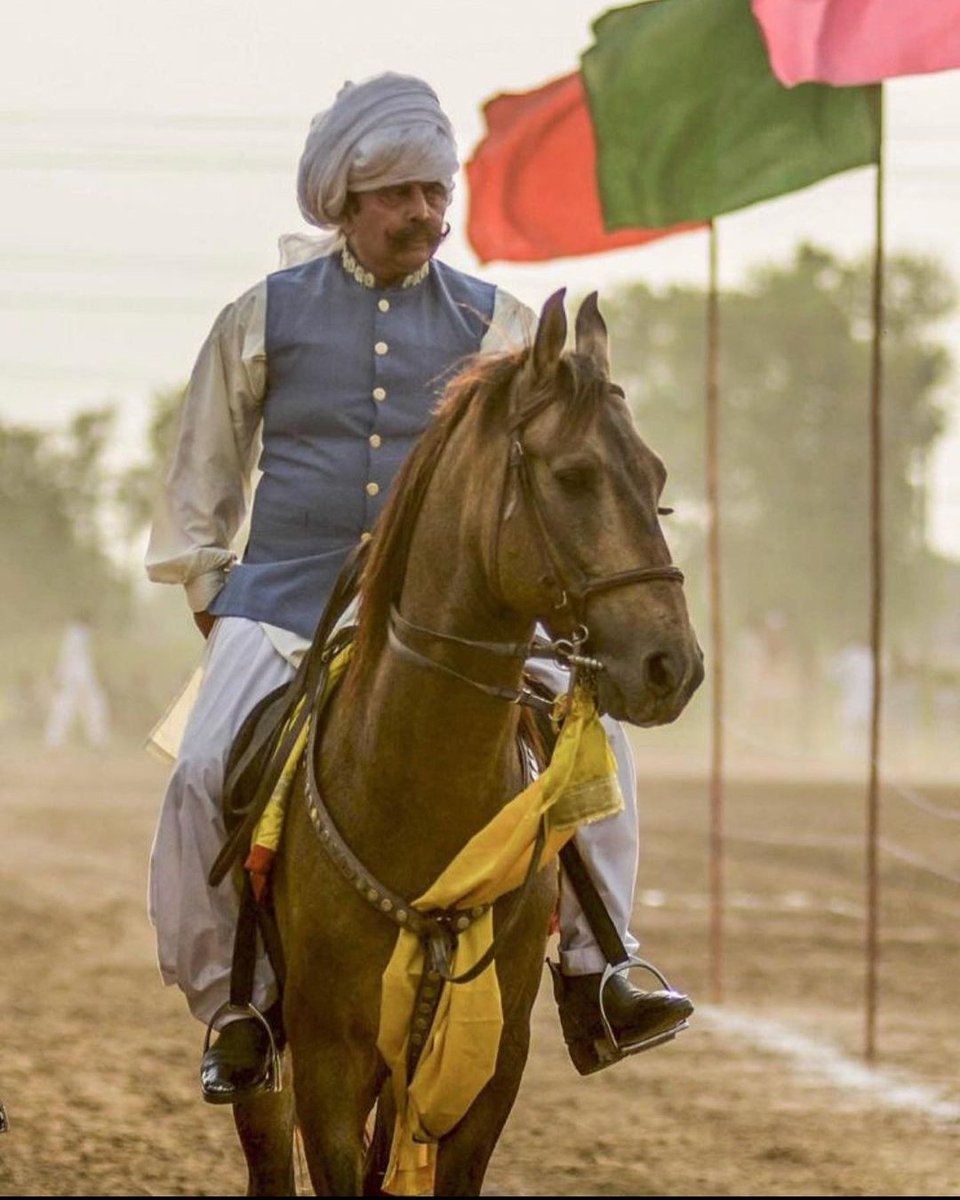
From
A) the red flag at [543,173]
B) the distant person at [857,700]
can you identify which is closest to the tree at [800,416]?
the distant person at [857,700]

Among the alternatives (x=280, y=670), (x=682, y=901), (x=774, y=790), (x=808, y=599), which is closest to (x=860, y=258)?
(x=808, y=599)

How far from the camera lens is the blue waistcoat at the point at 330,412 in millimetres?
6582

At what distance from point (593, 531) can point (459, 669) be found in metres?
0.58

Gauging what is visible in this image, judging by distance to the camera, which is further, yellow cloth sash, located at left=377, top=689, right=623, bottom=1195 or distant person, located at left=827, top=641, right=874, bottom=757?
distant person, located at left=827, top=641, right=874, bottom=757

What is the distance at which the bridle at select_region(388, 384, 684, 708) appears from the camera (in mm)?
5254

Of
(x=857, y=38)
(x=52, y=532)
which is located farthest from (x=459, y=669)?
(x=52, y=532)

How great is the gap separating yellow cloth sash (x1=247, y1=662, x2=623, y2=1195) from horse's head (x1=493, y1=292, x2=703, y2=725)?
12.6 inches

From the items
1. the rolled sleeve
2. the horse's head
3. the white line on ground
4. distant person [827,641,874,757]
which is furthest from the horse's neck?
distant person [827,641,874,757]

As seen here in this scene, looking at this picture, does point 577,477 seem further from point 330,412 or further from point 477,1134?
point 477,1134

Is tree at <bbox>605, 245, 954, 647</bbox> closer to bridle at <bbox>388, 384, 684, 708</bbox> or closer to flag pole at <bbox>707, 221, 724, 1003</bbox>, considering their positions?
flag pole at <bbox>707, 221, 724, 1003</bbox>

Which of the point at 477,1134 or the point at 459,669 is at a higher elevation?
the point at 459,669

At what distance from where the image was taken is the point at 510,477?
18.1 feet

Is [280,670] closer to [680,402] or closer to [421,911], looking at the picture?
[421,911]

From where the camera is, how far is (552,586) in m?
5.41
